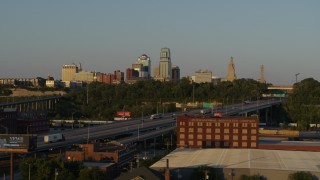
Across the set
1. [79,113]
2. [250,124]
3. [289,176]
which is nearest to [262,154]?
[289,176]

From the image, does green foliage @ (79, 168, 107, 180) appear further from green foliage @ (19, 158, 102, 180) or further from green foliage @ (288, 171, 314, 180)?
A: green foliage @ (288, 171, 314, 180)

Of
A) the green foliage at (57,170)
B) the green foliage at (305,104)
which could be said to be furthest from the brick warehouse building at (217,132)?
the green foliage at (305,104)

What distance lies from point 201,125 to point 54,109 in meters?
70.6

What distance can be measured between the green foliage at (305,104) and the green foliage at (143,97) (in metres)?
16.8

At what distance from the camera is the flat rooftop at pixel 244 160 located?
42.5m

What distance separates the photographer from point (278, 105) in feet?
428

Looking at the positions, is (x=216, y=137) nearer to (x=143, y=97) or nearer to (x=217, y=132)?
(x=217, y=132)

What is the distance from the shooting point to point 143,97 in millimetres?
144125

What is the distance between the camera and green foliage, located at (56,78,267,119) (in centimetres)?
12619

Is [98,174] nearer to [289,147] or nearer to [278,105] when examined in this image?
[289,147]

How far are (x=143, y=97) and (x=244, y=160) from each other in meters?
99.3

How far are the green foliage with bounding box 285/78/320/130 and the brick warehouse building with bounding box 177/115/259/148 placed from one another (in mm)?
35028

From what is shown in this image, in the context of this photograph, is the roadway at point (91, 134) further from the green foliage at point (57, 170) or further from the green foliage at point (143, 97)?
the green foliage at point (143, 97)

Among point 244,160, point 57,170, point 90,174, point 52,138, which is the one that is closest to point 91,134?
point 52,138
